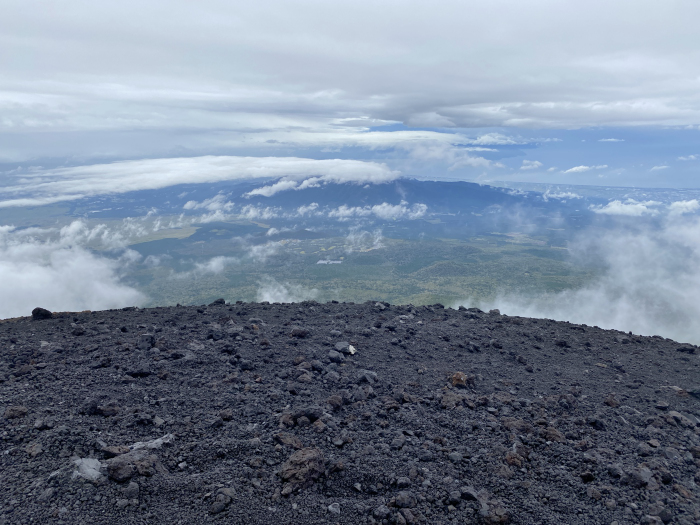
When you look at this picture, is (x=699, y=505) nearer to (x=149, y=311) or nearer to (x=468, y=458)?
(x=468, y=458)

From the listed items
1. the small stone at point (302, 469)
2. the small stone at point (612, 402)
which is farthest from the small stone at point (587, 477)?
the small stone at point (302, 469)

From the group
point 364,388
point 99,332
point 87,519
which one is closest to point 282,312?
point 99,332

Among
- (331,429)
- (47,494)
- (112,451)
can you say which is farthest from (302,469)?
(47,494)

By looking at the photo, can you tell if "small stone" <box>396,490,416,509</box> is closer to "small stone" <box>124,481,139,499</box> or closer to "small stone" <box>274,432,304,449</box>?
"small stone" <box>274,432,304,449</box>

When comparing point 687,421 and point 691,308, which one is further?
point 691,308

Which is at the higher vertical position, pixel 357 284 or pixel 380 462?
pixel 380 462

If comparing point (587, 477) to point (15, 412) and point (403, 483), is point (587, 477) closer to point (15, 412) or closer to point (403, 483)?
point (403, 483)

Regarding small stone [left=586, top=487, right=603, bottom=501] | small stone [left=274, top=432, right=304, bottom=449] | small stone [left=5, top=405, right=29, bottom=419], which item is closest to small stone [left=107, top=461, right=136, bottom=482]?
small stone [left=274, top=432, right=304, bottom=449]

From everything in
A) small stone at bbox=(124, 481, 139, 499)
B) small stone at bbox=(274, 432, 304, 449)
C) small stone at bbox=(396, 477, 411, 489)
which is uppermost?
small stone at bbox=(124, 481, 139, 499)
